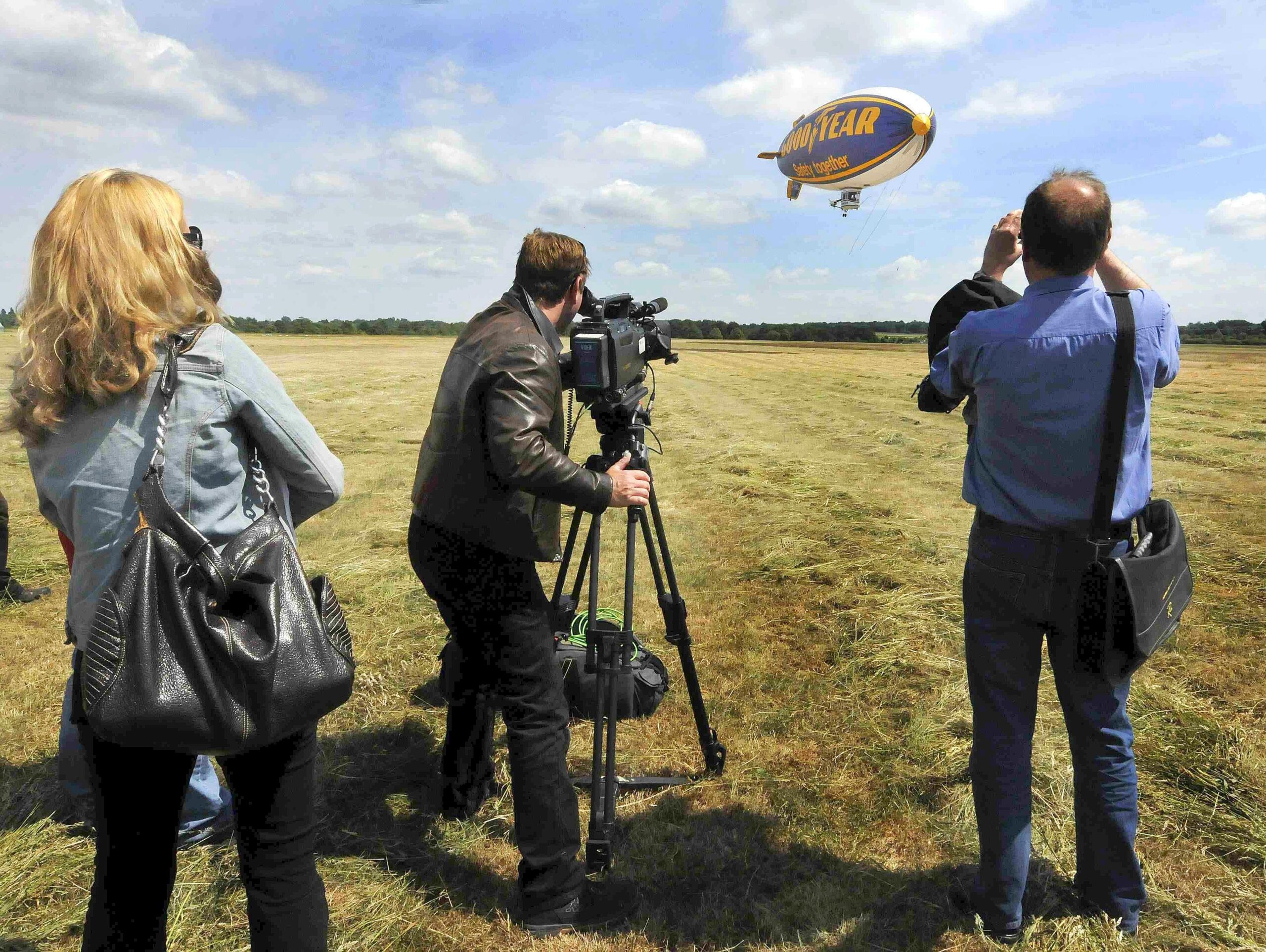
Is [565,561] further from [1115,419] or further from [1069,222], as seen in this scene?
[1069,222]

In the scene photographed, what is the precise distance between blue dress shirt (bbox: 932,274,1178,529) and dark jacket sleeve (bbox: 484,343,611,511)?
1.38 meters

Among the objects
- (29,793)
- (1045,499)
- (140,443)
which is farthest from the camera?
(29,793)

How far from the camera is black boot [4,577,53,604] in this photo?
20.3 feet

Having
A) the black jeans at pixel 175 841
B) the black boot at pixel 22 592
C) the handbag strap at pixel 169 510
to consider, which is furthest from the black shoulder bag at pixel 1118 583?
the black boot at pixel 22 592

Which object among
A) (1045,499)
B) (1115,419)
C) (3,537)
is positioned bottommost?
(3,537)

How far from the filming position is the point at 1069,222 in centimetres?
243

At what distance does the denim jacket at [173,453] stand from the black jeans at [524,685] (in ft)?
3.30

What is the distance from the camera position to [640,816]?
3.72 m

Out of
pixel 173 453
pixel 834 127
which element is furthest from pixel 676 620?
pixel 834 127

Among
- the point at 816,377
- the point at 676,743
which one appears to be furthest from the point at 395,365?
the point at 676,743

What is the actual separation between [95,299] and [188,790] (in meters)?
2.33

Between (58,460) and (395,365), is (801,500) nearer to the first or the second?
(58,460)

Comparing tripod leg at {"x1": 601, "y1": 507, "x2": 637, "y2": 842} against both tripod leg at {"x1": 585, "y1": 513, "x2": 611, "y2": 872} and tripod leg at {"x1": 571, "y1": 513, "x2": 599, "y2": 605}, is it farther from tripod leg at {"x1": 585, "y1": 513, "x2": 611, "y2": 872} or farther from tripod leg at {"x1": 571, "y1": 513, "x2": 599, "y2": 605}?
tripod leg at {"x1": 571, "y1": 513, "x2": 599, "y2": 605}

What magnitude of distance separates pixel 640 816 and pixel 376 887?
1176 millimetres
